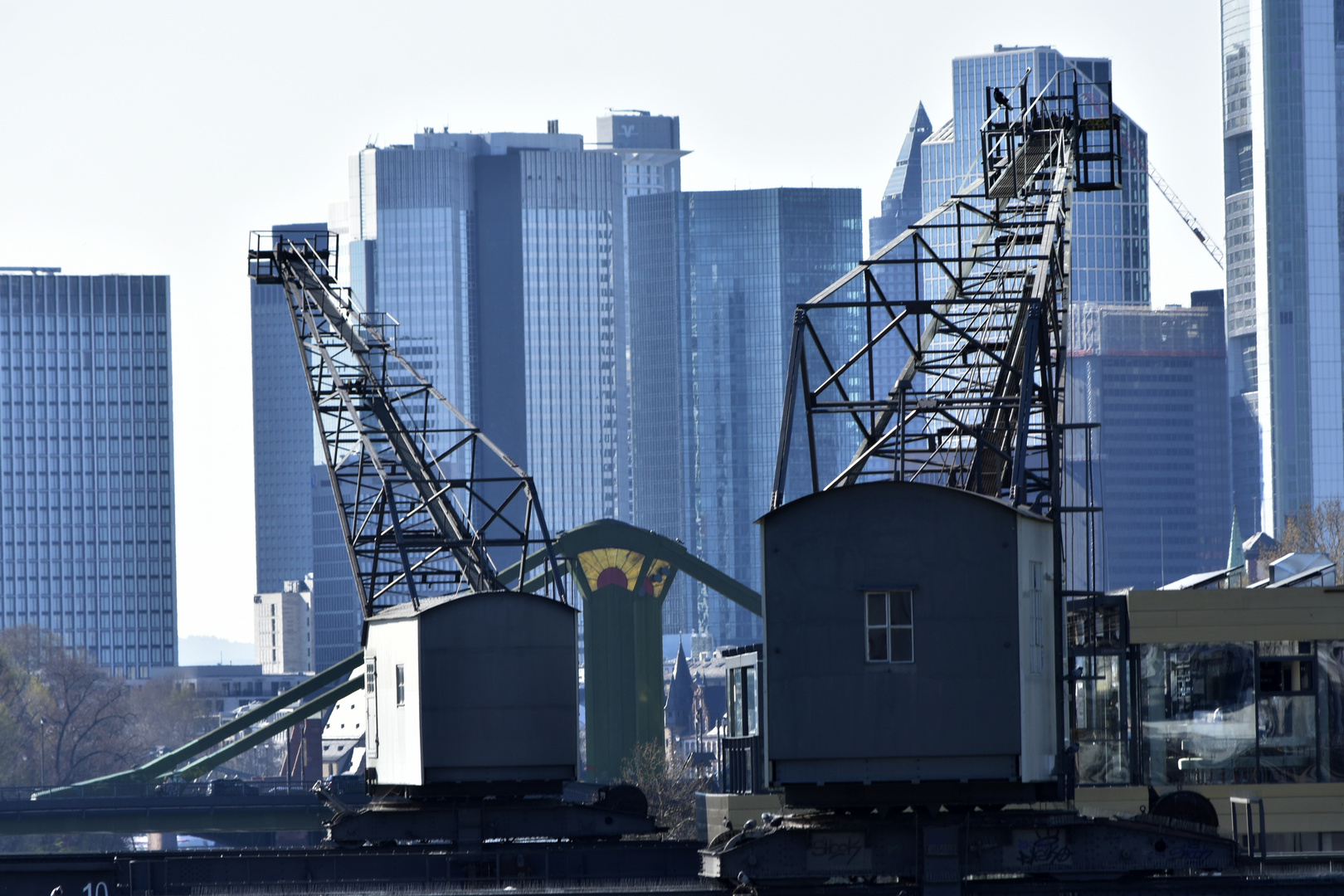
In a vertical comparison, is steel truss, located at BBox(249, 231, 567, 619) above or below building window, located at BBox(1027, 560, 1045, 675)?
above

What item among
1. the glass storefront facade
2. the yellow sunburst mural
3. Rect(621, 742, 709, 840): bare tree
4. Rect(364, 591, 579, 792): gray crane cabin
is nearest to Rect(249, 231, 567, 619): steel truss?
Rect(364, 591, 579, 792): gray crane cabin

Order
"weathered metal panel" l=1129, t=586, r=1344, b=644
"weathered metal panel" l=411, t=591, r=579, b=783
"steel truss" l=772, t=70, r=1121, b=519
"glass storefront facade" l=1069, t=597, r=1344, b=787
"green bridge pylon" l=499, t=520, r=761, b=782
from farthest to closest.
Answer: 1. "green bridge pylon" l=499, t=520, r=761, b=782
2. "glass storefront facade" l=1069, t=597, r=1344, b=787
3. "weathered metal panel" l=1129, t=586, r=1344, b=644
4. "weathered metal panel" l=411, t=591, r=579, b=783
5. "steel truss" l=772, t=70, r=1121, b=519

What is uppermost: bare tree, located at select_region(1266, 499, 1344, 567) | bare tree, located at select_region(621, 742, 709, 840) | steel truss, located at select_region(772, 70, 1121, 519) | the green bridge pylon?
steel truss, located at select_region(772, 70, 1121, 519)

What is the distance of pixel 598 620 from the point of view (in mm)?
129125

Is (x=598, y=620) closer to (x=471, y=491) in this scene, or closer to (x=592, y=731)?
(x=592, y=731)

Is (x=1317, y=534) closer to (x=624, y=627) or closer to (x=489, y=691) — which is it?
(x=624, y=627)

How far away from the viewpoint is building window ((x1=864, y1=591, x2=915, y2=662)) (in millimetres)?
31406

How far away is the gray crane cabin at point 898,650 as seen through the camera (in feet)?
102

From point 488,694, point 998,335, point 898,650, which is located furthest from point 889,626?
point 998,335

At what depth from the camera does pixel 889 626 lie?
31.5m

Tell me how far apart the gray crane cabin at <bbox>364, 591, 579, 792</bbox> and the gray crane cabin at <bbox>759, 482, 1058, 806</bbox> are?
16867 millimetres

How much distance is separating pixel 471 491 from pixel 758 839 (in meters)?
29.5

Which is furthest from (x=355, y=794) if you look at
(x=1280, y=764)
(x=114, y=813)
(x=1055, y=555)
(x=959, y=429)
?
(x=1055, y=555)

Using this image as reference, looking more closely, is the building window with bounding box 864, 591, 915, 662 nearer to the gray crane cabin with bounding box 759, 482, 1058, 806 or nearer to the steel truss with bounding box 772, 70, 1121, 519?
the gray crane cabin with bounding box 759, 482, 1058, 806
